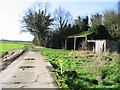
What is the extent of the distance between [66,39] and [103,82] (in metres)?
27.2

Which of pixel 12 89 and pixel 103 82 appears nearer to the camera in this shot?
pixel 12 89

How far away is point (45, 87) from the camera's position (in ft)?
16.8

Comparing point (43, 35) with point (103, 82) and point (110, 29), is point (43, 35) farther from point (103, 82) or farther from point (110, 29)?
point (103, 82)

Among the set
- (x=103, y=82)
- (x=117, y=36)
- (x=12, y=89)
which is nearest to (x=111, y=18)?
(x=117, y=36)

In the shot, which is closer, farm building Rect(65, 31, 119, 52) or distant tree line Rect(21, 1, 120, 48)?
farm building Rect(65, 31, 119, 52)

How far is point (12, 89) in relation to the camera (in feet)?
16.1

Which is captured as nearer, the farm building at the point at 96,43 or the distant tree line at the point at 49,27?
the farm building at the point at 96,43

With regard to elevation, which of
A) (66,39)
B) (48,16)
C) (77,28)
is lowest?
(66,39)

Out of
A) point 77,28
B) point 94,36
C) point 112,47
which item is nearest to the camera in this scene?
point 112,47

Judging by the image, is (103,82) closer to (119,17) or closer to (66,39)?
(119,17)

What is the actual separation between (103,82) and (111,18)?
25247 millimetres

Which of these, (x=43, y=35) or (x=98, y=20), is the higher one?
(x=98, y=20)

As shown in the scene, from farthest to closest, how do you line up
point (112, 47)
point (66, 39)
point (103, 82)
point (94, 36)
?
1. point (66, 39)
2. point (94, 36)
3. point (112, 47)
4. point (103, 82)

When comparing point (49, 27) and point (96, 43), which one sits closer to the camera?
point (96, 43)
